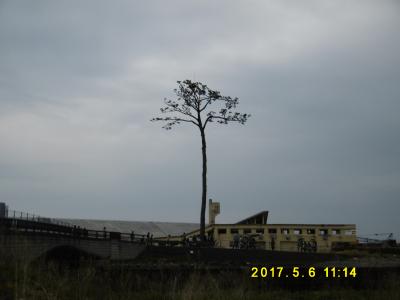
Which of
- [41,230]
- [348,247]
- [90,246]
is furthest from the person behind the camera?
[348,247]

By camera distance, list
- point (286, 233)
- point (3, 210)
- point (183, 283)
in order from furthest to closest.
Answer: point (286, 233), point (3, 210), point (183, 283)

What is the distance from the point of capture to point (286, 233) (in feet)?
181

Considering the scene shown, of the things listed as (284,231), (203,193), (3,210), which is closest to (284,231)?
(284,231)

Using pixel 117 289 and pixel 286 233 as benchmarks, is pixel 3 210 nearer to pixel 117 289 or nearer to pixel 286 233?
pixel 117 289

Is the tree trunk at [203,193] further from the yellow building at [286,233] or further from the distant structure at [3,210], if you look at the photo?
the yellow building at [286,233]

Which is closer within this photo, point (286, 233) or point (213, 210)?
point (286, 233)

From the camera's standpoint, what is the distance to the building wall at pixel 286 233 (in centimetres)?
5405

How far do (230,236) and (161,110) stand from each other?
72.3 feet

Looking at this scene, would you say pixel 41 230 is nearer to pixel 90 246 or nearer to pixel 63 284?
pixel 90 246

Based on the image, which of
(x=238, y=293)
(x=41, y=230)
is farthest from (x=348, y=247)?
(x=238, y=293)

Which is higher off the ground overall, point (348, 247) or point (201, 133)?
point (201, 133)

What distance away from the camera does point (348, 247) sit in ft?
143

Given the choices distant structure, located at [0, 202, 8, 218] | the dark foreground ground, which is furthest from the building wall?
the dark foreground ground

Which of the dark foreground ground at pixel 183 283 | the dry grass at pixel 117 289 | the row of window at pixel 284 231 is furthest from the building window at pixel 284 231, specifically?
the dry grass at pixel 117 289
